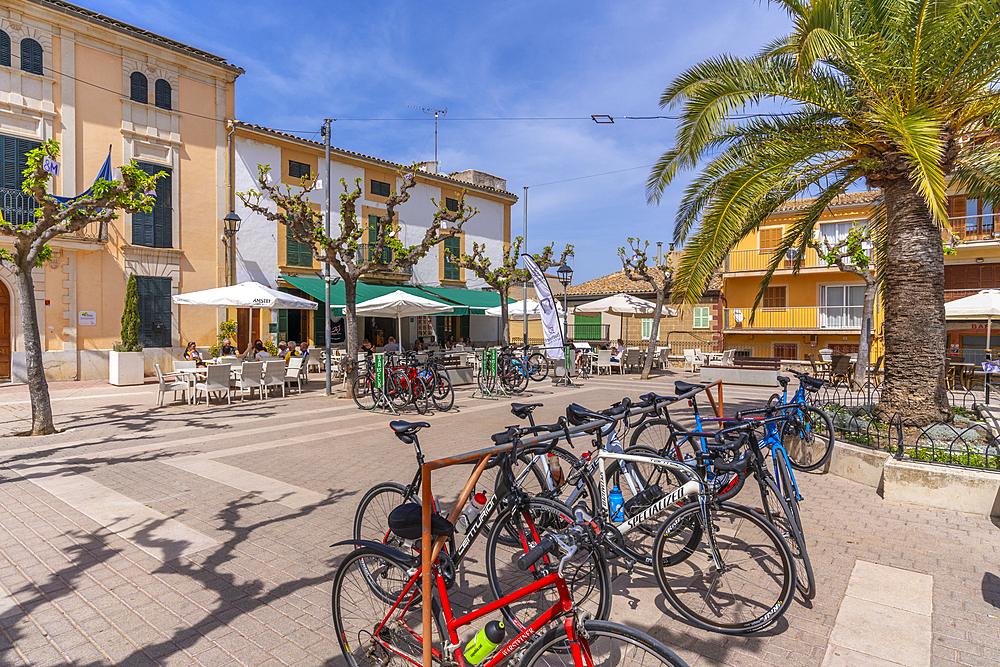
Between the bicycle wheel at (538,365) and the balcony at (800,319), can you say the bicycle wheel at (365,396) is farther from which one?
the balcony at (800,319)

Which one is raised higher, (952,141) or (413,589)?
(952,141)

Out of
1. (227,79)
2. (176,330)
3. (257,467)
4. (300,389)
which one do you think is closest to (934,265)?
(257,467)

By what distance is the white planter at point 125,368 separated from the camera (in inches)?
588

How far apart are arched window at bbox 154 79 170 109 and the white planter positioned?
7934 millimetres

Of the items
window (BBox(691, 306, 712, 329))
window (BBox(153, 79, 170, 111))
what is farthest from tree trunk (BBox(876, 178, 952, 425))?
window (BBox(691, 306, 712, 329))

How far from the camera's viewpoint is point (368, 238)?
23.4 meters

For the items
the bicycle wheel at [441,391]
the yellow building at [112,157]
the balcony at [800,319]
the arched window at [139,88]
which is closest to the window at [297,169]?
the yellow building at [112,157]

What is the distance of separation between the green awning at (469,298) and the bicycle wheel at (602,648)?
66.6ft

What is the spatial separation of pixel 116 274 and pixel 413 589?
1792cm

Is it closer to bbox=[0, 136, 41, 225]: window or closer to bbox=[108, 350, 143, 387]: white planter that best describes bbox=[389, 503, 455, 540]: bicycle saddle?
bbox=[108, 350, 143, 387]: white planter

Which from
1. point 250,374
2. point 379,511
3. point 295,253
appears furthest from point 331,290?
point 379,511

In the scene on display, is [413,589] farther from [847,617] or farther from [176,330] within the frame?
A: [176,330]

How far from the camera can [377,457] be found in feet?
A: 23.7

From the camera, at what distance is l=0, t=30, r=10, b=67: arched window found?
15023 millimetres
